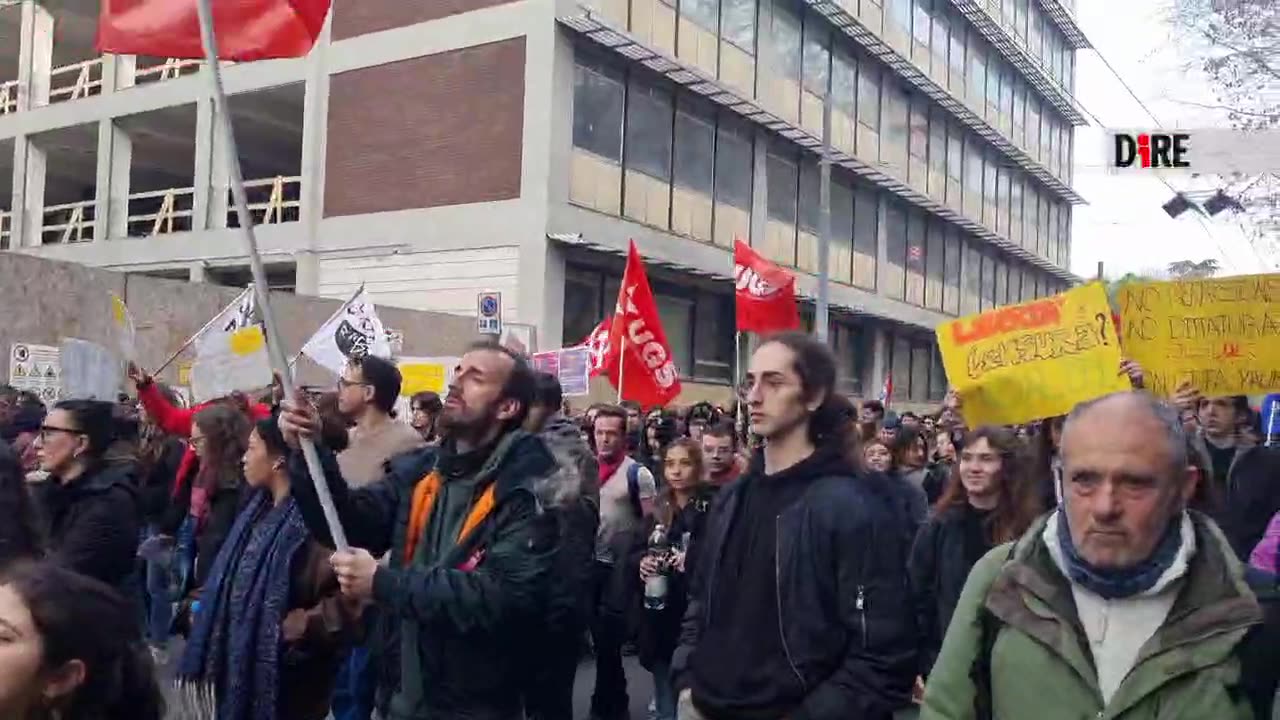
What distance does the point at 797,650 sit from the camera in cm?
338

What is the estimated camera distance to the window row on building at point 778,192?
72.2 feet

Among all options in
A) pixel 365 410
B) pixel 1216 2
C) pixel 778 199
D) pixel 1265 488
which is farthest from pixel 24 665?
pixel 778 199

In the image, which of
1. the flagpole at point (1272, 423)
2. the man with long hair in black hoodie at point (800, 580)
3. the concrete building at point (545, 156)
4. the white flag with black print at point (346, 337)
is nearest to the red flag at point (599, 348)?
the white flag with black print at point (346, 337)

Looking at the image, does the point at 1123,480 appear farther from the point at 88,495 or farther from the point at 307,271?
the point at 307,271

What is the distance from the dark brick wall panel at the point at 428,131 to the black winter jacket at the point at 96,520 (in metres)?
16.4

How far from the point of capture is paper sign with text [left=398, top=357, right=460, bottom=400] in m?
11.8

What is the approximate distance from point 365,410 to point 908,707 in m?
3.15

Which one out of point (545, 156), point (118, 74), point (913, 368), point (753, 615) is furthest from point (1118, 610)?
point (913, 368)

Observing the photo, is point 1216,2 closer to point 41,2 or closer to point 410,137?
point 410,137

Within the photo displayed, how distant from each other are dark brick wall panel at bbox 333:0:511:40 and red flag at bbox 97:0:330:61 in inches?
690

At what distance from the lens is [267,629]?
4062 millimetres

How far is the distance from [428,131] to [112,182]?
9.25 meters

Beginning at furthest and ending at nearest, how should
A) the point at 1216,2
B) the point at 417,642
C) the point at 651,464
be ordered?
1. the point at 1216,2
2. the point at 651,464
3. the point at 417,642

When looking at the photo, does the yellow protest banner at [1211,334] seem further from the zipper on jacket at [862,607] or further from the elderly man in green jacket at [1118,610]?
the elderly man in green jacket at [1118,610]
